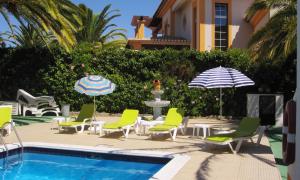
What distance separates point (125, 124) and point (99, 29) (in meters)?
23.6

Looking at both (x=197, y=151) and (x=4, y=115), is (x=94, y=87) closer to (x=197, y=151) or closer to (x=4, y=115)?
(x=4, y=115)

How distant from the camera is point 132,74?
64.5ft

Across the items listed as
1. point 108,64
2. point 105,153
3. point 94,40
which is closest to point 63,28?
point 108,64

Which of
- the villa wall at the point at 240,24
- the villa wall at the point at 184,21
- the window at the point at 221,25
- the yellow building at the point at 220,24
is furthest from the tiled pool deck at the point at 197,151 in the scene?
the villa wall at the point at 184,21

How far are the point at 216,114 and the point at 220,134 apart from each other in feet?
26.8

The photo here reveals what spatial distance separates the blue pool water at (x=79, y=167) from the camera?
359 inches

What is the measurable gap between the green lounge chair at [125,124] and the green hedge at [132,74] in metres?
5.71

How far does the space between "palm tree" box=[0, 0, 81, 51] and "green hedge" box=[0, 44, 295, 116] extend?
2.57 metres

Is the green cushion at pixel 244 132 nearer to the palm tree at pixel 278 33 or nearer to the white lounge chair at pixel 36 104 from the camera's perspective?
the palm tree at pixel 278 33

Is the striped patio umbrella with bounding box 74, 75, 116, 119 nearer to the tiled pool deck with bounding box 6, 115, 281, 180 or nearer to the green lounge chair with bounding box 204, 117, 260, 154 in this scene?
the tiled pool deck with bounding box 6, 115, 281, 180

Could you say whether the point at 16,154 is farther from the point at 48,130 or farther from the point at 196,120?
the point at 196,120

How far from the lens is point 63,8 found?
17984mm

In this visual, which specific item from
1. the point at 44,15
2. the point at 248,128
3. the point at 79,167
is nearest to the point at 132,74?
the point at 44,15

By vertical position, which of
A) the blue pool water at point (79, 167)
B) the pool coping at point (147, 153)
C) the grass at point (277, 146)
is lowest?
the blue pool water at point (79, 167)
